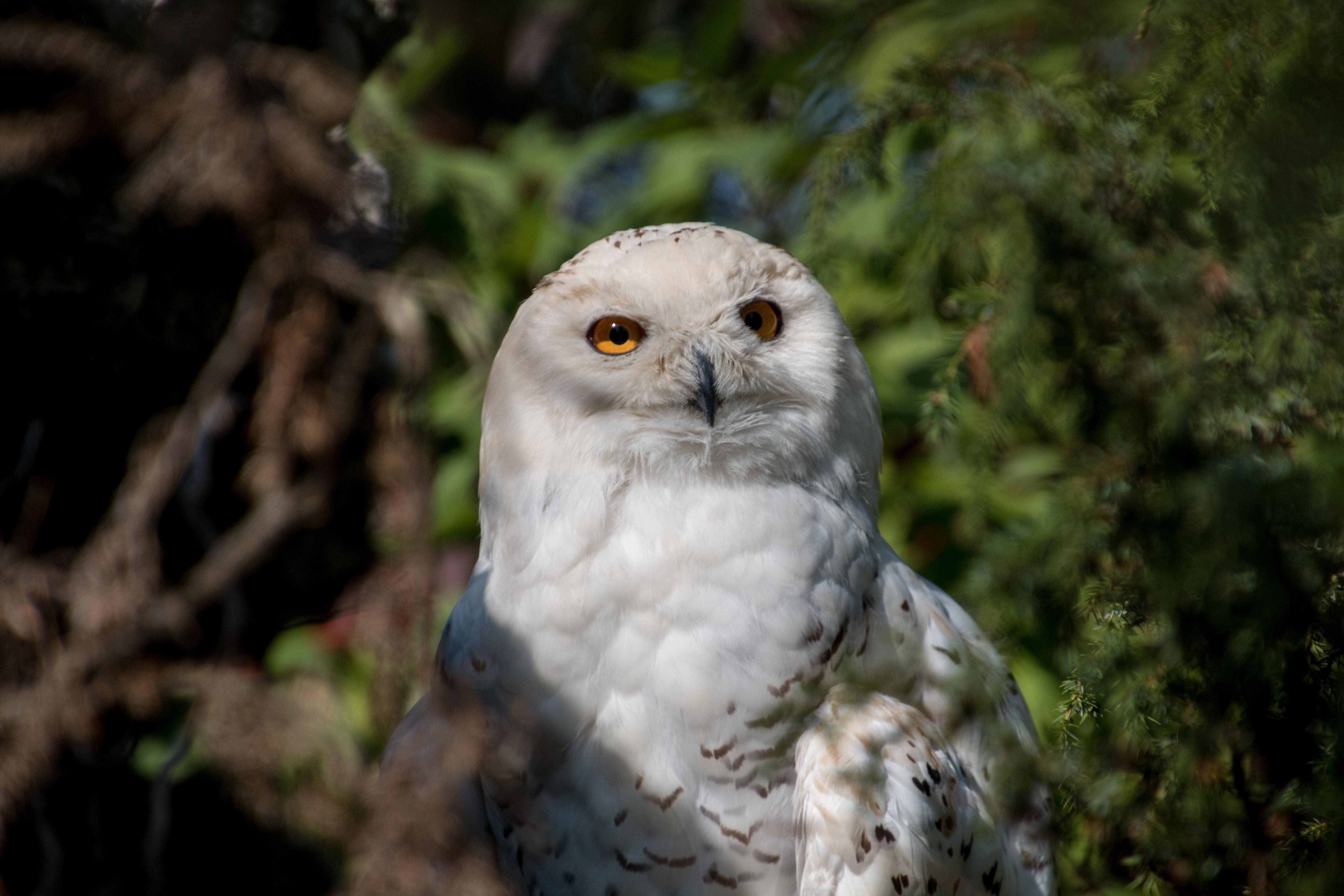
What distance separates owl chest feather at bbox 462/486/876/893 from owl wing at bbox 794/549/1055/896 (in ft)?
0.25

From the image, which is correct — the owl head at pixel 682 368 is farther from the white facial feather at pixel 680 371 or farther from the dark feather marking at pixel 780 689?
the dark feather marking at pixel 780 689

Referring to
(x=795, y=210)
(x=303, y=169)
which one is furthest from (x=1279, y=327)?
(x=795, y=210)

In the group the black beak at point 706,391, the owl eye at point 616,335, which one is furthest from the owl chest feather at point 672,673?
the owl eye at point 616,335

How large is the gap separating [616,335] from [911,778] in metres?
0.85

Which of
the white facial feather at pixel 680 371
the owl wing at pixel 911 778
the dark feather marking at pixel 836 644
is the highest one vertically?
the white facial feather at pixel 680 371

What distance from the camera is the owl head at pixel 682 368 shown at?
167cm

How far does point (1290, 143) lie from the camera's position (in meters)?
0.91

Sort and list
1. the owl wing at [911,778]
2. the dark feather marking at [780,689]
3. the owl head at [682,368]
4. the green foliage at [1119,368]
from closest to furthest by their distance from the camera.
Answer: the green foliage at [1119,368], the owl wing at [911,778], the dark feather marking at [780,689], the owl head at [682,368]

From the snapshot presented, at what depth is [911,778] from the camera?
4.86 ft

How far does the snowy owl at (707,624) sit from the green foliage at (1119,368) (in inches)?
7.4

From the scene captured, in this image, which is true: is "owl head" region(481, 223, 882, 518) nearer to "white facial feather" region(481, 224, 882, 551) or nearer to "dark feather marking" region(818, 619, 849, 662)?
"white facial feather" region(481, 224, 882, 551)

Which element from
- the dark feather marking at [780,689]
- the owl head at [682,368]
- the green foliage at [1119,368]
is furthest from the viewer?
the owl head at [682,368]

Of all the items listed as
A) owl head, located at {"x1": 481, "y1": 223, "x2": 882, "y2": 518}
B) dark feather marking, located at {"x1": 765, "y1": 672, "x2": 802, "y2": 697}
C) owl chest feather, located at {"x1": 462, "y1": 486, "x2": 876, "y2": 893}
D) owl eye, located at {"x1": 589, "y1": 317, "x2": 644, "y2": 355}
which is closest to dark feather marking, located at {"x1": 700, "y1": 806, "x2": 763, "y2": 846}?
owl chest feather, located at {"x1": 462, "y1": 486, "x2": 876, "y2": 893}

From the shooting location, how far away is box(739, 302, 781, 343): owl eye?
5.72 feet
